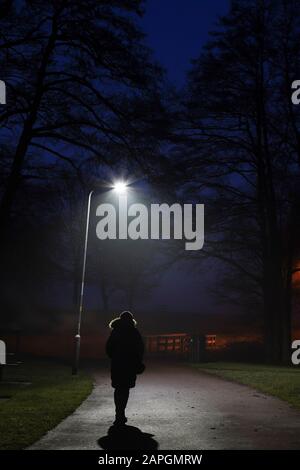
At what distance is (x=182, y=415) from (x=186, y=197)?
15449mm

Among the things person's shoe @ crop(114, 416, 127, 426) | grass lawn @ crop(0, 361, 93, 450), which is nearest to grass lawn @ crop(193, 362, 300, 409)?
person's shoe @ crop(114, 416, 127, 426)

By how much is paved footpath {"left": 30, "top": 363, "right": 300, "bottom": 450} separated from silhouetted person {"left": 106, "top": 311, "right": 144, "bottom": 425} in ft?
1.57

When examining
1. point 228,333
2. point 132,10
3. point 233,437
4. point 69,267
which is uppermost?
point 132,10

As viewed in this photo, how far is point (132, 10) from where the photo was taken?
59.1 ft

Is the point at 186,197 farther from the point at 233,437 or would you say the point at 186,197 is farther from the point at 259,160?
the point at 233,437

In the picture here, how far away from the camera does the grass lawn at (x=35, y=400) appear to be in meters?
8.78

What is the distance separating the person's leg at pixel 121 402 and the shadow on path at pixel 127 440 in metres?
0.52

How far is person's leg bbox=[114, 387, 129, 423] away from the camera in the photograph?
10102 mm

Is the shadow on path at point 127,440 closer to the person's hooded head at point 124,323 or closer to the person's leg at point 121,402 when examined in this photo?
the person's leg at point 121,402

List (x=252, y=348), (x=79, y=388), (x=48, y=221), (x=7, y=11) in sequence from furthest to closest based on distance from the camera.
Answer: (x=252, y=348)
(x=48, y=221)
(x=7, y=11)
(x=79, y=388)

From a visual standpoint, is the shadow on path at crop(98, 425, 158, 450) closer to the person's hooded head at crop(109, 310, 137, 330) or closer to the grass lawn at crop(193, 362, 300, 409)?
the person's hooded head at crop(109, 310, 137, 330)

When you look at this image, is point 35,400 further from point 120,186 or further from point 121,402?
point 120,186

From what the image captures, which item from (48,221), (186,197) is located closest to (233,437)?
(186,197)

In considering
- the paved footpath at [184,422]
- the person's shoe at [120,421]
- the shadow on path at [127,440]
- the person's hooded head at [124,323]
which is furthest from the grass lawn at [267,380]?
the shadow on path at [127,440]
